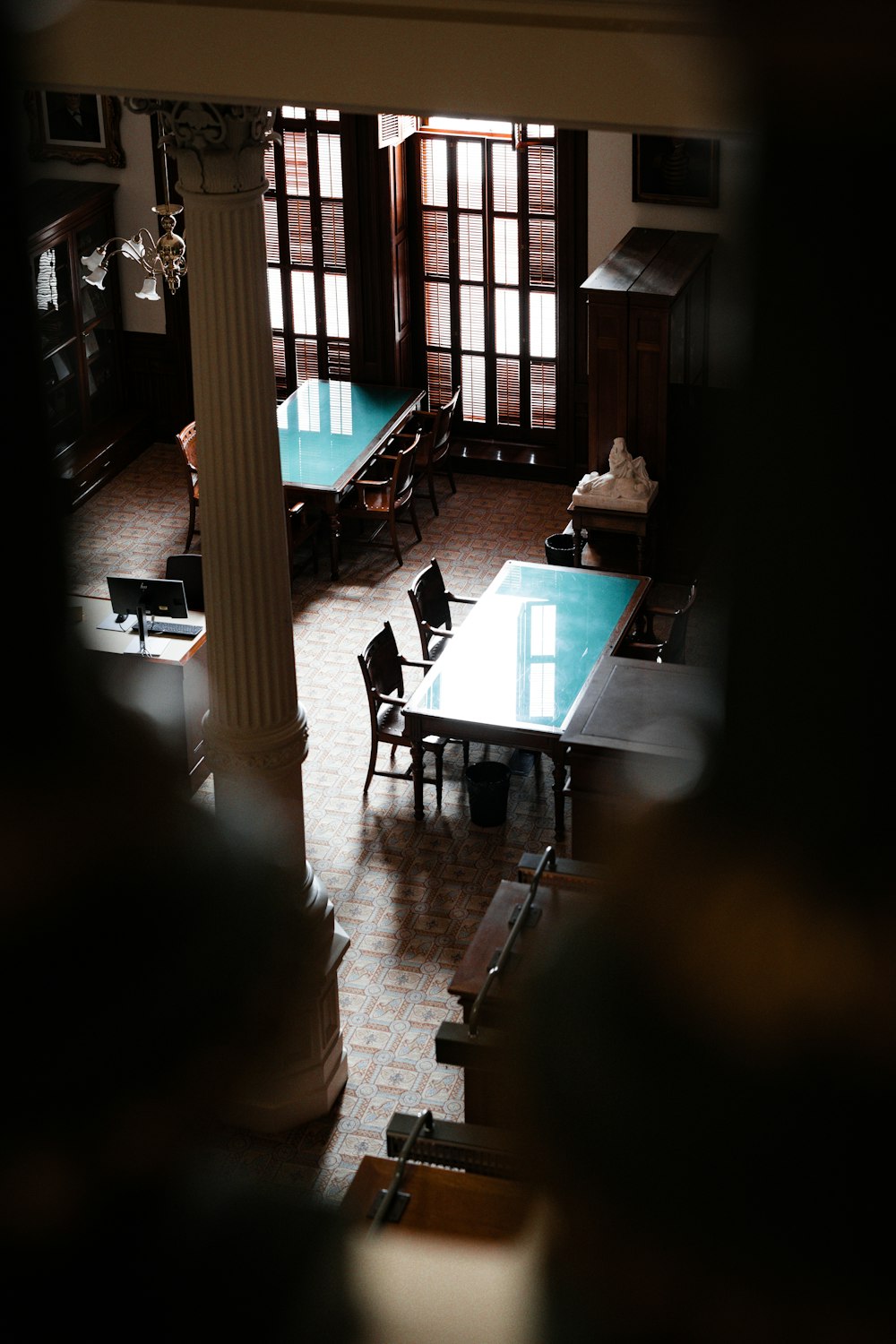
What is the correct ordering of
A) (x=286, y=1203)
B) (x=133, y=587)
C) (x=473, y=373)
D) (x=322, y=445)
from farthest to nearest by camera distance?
(x=473, y=373) < (x=322, y=445) < (x=133, y=587) < (x=286, y=1203)

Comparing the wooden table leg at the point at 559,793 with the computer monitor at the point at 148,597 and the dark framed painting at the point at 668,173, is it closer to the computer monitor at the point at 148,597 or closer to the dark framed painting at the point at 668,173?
the computer monitor at the point at 148,597

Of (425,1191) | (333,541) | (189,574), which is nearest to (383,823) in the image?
(189,574)

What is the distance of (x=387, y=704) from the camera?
9.88m

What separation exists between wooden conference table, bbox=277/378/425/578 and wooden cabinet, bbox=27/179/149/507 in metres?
1.55

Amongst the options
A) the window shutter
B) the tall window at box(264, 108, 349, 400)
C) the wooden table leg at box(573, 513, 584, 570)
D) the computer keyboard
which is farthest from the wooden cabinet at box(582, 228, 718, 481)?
the computer keyboard

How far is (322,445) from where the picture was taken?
486 inches

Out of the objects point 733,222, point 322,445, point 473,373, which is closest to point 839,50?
point 733,222

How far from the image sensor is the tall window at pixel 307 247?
1300cm

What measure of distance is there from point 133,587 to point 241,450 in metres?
3.94

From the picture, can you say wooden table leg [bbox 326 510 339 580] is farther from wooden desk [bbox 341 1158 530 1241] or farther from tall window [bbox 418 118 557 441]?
wooden desk [bbox 341 1158 530 1241]

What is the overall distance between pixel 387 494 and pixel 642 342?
2.20 m

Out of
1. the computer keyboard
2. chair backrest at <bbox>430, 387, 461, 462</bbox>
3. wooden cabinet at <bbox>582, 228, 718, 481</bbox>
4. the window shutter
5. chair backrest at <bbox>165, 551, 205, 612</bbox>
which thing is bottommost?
the computer keyboard

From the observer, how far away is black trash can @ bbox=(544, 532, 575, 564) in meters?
11.1

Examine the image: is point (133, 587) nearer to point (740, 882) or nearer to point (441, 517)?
point (441, 517)
